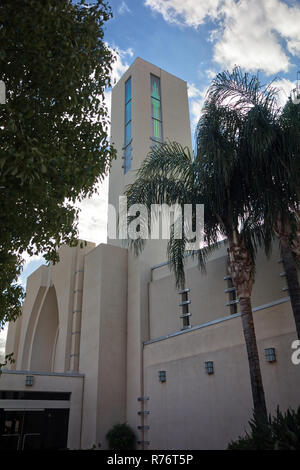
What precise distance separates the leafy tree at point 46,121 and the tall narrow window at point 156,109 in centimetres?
1429

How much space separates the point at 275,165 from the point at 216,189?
158 cm

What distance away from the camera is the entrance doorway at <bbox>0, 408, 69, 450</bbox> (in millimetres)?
13867

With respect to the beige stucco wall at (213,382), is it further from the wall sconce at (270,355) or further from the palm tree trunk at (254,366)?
the palm tree trunk at (254,366)

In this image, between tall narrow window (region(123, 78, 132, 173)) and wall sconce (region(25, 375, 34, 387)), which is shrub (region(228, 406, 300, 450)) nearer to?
wall sconce (region(25, 375, 34, 387))

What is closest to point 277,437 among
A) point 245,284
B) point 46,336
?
point 245,284

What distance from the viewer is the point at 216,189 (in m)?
10.4

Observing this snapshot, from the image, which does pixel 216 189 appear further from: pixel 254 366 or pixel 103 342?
pixel 103 342

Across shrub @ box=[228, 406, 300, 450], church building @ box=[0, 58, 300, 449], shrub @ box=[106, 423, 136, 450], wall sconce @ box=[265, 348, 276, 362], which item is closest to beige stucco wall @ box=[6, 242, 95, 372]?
church building @ box=[0, 58, 300, 449]

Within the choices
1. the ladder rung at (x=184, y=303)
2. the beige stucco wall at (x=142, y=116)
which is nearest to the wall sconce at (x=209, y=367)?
the ladder rung at (x=184, y=303)

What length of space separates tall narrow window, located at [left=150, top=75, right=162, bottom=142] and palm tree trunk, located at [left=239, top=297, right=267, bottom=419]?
1380 cm

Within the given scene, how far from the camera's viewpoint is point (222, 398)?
12.2 metres

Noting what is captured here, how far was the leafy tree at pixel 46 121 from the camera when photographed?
6.18 m
